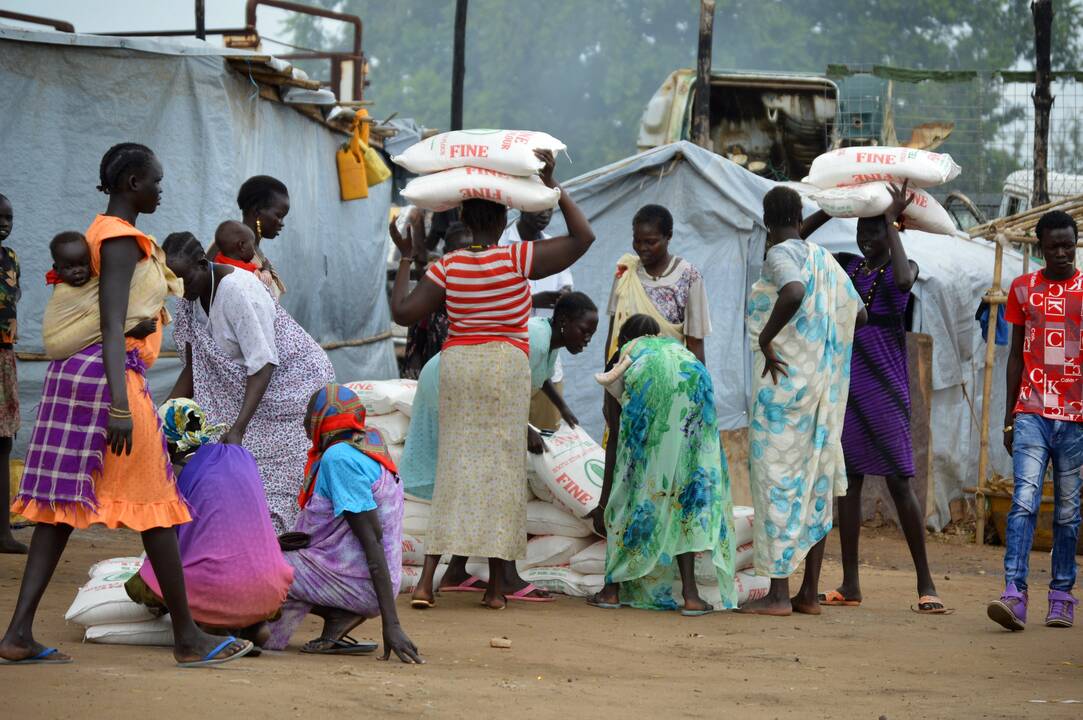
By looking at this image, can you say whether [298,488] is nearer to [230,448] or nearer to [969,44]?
[230,448]

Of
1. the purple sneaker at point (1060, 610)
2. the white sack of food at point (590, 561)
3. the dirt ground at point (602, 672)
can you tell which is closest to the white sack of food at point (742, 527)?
the dirt ground at point (602, 672)

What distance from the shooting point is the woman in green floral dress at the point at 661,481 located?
20.5 feet

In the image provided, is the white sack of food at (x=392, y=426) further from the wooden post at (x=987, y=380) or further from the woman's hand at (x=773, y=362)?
the wooden post at (x=987, y=380)

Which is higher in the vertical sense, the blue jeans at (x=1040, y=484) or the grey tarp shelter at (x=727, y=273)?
the grey tarp shelter at (x=727, y=273)

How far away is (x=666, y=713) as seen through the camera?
416 cm

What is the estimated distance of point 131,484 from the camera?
433cm

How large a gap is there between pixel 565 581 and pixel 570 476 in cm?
50

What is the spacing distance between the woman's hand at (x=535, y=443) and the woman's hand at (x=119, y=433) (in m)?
2.60

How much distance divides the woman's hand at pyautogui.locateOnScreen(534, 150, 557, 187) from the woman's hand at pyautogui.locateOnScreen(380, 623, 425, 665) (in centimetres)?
214

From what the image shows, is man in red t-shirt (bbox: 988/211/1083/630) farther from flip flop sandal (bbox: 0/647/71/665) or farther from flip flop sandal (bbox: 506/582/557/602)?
flip flop sandal (bbox: 0/647/71/665)

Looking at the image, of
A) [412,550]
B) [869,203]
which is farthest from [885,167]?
[412,550]

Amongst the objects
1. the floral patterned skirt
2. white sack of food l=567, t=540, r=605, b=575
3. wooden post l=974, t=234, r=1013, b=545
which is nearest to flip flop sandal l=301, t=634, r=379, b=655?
the floral patterned skirt

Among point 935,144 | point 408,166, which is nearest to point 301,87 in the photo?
point 408,166

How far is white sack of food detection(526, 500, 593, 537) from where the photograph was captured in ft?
22.2
